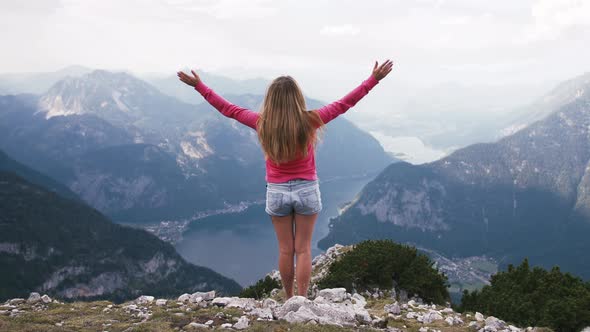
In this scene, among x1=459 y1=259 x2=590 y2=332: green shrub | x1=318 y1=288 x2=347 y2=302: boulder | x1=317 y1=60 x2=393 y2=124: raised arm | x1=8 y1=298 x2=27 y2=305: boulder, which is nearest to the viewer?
x1=317 y1=60 x2=393 y2=124: raised arm

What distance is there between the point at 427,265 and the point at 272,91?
63.4ft

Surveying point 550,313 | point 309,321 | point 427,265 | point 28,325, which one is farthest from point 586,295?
point 28,325

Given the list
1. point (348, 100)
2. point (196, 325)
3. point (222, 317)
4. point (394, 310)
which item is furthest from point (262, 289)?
point (348, 100)

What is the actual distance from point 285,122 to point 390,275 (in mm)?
17287

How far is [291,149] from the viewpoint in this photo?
8.69 m

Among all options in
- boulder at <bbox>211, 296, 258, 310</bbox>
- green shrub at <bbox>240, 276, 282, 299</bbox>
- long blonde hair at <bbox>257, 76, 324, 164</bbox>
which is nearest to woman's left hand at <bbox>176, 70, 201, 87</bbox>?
long blonde hair at <bbox>257, 76, 324, 164</bbox>

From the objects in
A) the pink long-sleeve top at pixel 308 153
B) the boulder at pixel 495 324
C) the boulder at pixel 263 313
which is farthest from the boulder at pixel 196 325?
the boulder at pixel 495 324

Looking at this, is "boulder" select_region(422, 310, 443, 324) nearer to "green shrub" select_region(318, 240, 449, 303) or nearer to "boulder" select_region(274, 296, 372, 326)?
"boulder" select_region(274, 296, 372, 326)

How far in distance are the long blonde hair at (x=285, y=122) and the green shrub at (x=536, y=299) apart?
1439 centimetres

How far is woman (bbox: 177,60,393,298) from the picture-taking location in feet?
28.2

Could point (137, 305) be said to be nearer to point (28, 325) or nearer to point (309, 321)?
point (28, 325)

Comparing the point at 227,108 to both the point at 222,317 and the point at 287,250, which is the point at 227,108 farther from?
the point at 222,317

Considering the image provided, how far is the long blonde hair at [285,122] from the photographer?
8.51 meters

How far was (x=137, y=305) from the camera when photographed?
13.4 metres
